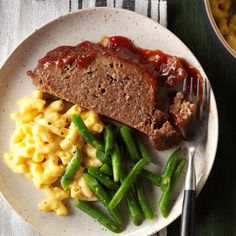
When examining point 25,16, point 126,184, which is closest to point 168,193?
point 126,184

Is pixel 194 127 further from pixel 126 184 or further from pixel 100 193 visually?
pixel 100 193

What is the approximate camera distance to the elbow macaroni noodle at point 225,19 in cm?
334

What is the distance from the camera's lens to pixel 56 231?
145 inches

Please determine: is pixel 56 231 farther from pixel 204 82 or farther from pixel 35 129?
pixel 204 82

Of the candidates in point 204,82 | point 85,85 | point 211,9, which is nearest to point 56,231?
point 85,85

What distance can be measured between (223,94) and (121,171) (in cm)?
84

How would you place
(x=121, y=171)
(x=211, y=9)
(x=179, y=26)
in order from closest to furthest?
(x=211, y=9), (x=121, y=171), (x=179, y=26)

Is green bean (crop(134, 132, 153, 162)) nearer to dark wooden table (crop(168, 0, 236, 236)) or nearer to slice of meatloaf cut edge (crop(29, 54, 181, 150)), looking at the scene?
slice of meatloaf cut edge (crop(29, 54, 181, 150))

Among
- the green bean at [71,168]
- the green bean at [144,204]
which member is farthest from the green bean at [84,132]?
the green bean at [144,204]

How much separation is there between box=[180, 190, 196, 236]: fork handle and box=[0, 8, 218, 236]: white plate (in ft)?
0.56

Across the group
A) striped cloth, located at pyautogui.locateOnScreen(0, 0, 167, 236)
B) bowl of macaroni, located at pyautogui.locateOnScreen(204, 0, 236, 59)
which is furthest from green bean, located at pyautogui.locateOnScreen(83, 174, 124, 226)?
bowl of macaroni, located at pyautogui.locateOnScreen(204, 0, 236, 59)

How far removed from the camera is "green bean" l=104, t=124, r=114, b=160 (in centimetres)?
349

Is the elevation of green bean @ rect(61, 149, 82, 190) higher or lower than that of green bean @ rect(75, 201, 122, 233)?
higher

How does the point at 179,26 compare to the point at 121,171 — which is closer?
the point at 121,171
